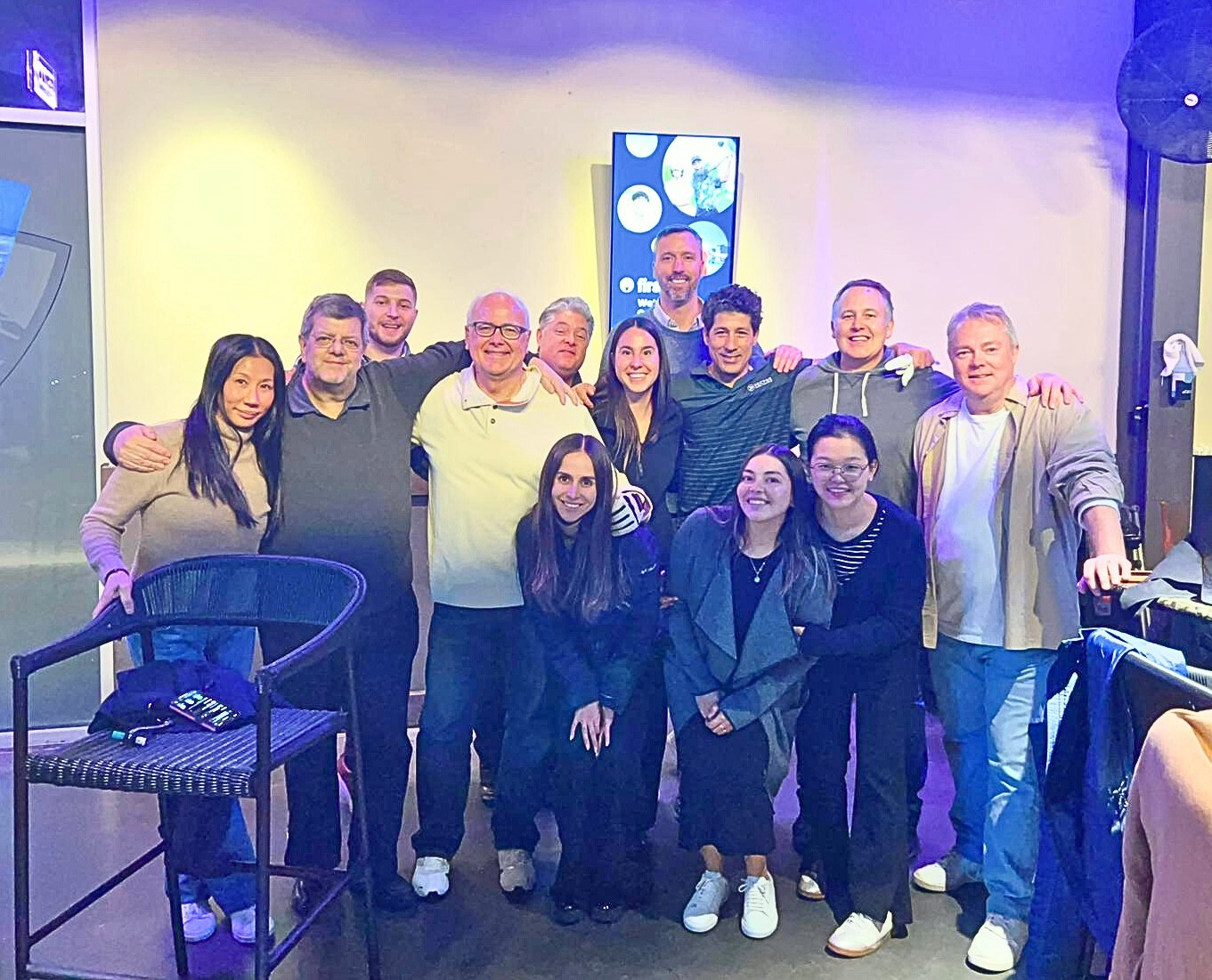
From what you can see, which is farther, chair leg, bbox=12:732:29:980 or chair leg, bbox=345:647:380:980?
chair leg, bbox=345:647:380:980

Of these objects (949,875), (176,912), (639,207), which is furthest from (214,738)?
(639,207)

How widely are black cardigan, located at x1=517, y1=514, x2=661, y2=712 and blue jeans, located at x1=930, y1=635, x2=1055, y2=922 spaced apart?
68 cm

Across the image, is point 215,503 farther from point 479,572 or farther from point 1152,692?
point 1152,692

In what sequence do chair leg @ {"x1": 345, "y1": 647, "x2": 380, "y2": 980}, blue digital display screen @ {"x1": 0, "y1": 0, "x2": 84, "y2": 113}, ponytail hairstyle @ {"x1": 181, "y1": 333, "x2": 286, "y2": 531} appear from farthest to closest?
blue digital display screen @ {"x1": 0, "y1": 0, "x2": 84, "y2": 113} < ponytail hairstyle @ {"x1": 181, "y1": 333, "x2": 286, "y2": 531} < chair leg @ {"x1": 345, "y1": 647, "x2": 380, "y2": 980}

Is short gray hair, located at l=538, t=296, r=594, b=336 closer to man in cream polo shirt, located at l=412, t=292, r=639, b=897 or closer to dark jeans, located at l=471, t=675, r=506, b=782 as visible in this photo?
man in cream polo shirt, located at l=412, t=292, r=639, b=897

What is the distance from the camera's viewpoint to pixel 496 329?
103 inches

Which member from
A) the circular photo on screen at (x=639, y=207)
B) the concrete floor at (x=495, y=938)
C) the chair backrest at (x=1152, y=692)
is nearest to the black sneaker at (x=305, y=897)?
the concrete floor at (x=495, y=938)

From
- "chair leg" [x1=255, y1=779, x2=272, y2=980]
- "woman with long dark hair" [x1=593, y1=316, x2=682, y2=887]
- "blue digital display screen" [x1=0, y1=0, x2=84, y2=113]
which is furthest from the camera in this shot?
"blue digital display screen" [x1=0, y1=0, x2=84, y2=113]

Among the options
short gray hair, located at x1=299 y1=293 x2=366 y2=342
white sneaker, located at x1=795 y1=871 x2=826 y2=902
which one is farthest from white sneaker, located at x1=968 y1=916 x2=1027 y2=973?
short gray hair, located at x1=299 y1=293 x2=366 y2=342

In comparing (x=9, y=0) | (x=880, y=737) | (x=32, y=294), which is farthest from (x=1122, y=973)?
(x=9, y=0)

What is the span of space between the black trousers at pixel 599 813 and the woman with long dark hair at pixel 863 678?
0.40m

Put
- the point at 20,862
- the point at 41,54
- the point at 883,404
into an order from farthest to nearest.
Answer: the point at 41,54, the point at 883,404, the point at 20,862

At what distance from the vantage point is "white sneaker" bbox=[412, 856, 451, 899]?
8.40ft

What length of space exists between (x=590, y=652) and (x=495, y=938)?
658mm
